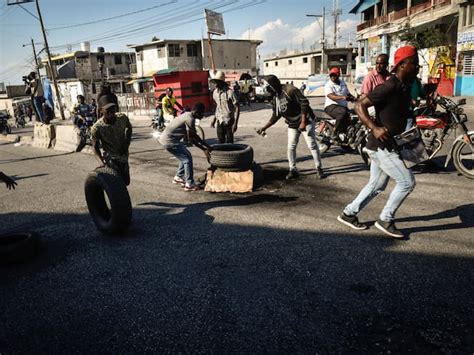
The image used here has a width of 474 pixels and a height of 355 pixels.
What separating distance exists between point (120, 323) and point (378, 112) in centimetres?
329

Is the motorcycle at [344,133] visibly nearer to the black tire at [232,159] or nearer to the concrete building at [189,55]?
the black tire at [232,159]

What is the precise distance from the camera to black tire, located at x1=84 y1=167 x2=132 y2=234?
4.63m

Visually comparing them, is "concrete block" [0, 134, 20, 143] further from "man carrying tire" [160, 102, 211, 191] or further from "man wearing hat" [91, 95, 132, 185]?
"man wearing hat" [91, 95, 132, 185]

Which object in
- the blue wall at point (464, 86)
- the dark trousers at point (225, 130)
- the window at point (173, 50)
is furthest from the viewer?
the window at point (173, 50)

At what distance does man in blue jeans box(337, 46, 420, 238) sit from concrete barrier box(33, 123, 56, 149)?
13054 millimetres

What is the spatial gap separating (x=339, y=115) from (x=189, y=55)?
41420 mm

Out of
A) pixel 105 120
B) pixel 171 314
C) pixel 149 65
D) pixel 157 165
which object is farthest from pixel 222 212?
pixel 149 65

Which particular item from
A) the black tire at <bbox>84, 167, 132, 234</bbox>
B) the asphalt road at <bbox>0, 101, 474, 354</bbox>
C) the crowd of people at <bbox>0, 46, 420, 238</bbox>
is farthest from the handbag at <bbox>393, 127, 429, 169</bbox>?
the black tire at <bbox>84, 167, 132, 234</bbox>

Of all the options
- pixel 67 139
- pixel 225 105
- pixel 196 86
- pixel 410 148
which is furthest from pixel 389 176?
pixel 196 86

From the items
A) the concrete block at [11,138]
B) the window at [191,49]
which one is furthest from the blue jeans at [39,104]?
the window at [191,49]

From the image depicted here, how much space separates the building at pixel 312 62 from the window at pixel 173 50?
1755 cm

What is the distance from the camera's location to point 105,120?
526cm

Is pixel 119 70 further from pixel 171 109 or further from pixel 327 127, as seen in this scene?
pixel 327 127

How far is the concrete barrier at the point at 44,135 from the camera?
1395cm
